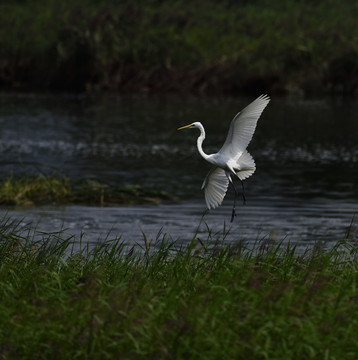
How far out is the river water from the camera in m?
14.6

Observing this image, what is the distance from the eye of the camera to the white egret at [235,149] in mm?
9602

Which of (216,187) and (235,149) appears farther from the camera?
(216,187)

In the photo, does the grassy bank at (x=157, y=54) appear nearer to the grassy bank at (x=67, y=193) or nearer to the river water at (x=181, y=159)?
the river water at (x=181, y=159)

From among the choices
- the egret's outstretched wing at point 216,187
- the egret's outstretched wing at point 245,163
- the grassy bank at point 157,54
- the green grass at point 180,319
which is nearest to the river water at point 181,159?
the egret's outstretched wing at point 216,187

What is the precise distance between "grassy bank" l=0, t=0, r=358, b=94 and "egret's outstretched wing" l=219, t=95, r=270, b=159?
31.9 m

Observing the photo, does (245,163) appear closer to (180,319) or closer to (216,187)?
(216,187)

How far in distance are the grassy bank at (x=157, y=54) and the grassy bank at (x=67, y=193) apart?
81.2 feet

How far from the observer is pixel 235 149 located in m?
9.91

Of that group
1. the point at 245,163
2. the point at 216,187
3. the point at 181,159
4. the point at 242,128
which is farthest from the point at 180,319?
the point at 181,159

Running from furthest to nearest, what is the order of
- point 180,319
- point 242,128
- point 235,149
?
point 235,149 < point 242,128 < point 180,319

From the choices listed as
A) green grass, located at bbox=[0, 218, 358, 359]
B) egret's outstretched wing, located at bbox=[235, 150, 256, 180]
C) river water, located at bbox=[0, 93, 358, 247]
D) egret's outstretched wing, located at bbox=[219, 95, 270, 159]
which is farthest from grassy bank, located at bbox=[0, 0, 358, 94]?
green grass, located at bbox=[0, 218, 358, 359]

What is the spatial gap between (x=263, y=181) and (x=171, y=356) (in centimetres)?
1452

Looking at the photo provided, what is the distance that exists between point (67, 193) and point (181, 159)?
8.50 m

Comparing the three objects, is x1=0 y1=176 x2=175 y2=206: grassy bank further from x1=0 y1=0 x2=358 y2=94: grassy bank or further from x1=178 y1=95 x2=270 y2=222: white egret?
x1=0 y1=0 x2=358 y2=94: grassy bank
